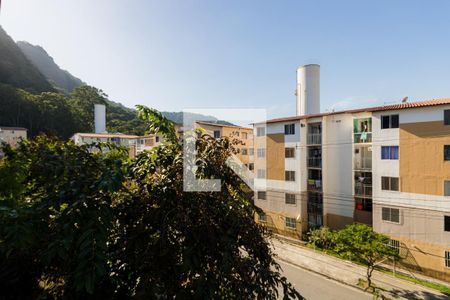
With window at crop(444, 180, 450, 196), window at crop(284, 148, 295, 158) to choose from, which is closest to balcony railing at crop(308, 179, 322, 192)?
window at crop(284, 148, 295, 158)

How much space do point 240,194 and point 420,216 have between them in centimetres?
1517

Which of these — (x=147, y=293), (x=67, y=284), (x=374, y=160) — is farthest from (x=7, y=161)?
(x=374, y=160)

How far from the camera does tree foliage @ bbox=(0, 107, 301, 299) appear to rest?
5.88 feet

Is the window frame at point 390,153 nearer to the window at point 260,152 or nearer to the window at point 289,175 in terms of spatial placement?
the window at point 289,175

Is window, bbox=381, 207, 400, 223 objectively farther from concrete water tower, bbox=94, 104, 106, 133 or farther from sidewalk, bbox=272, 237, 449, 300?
concrete water tower, bbox=94, 104, 106, 133

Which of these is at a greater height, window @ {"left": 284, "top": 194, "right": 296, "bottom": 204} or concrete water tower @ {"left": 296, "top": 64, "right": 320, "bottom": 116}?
concrete water tower @ {"left": 296, "top": 64, "right": 320, "bottom": 116}

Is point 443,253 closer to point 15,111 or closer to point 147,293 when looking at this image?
point 147,293

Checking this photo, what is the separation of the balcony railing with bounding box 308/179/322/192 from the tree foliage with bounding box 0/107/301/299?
1652cm

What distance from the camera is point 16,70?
4391cm

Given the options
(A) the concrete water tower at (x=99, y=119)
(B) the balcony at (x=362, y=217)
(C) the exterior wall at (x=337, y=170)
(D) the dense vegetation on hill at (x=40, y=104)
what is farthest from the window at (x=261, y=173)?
(A) the concrete water tower at (x=99, y=119)

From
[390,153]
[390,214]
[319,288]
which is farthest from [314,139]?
[319,288]

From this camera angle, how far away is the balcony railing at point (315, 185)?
17.6 meters

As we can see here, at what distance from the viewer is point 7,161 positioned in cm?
345

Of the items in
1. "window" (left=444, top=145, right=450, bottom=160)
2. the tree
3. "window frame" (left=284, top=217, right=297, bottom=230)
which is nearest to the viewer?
the tree
